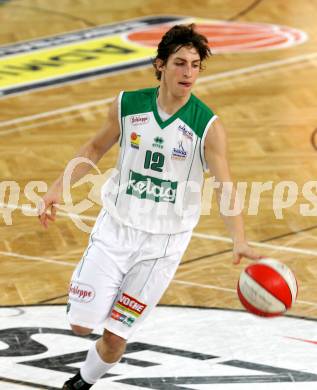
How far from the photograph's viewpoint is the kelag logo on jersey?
24.9 feet

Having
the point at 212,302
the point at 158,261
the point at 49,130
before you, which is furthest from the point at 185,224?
the point at 49,130

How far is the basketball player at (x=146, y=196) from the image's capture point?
7516 millimetres

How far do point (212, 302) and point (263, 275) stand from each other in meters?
2.48

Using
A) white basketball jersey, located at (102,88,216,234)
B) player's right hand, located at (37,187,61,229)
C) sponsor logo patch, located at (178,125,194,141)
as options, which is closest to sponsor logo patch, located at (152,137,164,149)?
white basketball jersey, located at (102,88,216,234)

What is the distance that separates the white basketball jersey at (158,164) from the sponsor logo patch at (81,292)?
46cm

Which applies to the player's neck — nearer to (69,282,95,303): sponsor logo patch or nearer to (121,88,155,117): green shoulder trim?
(121,88,155,117): green shoulder trim

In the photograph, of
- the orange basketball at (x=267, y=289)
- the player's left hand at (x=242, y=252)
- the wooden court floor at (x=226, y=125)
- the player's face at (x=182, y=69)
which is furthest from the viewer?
the wooden court floor at (x=226, y=125)

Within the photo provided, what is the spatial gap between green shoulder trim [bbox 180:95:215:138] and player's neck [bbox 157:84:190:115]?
52 millimetres

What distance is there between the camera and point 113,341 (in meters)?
7.73

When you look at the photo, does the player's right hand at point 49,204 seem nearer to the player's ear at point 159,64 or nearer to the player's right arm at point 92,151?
the player's right arm at point 92,151

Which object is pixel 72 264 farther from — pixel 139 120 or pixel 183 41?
pixel 183 41

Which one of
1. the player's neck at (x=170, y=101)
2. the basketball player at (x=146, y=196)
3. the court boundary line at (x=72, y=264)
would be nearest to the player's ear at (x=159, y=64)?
the basketball player at (x=146, y=196)

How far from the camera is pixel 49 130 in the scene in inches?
547

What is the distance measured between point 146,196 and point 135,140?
0.35m
